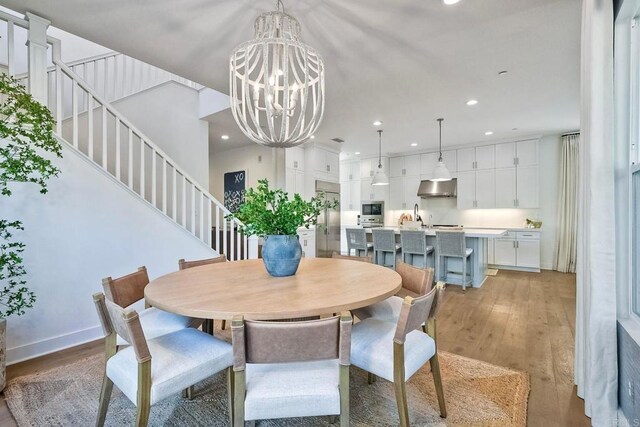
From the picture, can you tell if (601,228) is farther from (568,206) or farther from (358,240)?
(568,206)

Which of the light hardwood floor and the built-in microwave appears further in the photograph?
the built-in microwave

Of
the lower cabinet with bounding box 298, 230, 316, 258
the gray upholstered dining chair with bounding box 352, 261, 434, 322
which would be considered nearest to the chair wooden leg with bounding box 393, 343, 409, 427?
the gray upholstered dining chair with bounding box 352, 261, 434, 322

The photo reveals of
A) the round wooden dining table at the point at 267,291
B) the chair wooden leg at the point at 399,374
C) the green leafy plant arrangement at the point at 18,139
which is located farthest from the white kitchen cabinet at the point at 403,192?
the green leafy plant arrangement at the point at 18,139

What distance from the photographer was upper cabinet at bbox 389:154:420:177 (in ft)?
23.2

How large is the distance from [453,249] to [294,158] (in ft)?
10.9

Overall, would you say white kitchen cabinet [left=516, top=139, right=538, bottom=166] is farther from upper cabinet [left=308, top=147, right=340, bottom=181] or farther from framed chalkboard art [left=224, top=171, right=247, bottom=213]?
framed chalkboard art [left=224, top=171, right=247, bottom=213]

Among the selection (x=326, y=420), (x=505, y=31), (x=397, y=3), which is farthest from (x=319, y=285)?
(x=505, y=31)

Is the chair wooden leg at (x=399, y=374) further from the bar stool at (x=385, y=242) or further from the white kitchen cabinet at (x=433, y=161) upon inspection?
the white kitchen cabinet at (x=433, y=161)

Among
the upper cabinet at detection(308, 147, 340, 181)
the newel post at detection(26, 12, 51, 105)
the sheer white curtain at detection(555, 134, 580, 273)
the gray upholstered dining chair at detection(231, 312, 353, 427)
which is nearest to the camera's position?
the gray upholstered dining chair at detection(231, 312, 353, 427)

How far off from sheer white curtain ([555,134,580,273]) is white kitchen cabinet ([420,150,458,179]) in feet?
6.28

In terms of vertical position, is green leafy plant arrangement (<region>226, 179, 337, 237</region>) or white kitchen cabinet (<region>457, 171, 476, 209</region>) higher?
white kitchen cabinet (<region>457, 171, 476, 209</region>)

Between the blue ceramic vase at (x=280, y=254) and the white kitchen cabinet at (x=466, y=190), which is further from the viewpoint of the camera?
the white kitchen cabinet at (x=466, y=190)

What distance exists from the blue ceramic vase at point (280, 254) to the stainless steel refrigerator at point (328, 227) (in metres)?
4.24

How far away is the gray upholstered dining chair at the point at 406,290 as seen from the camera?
1.78 m
